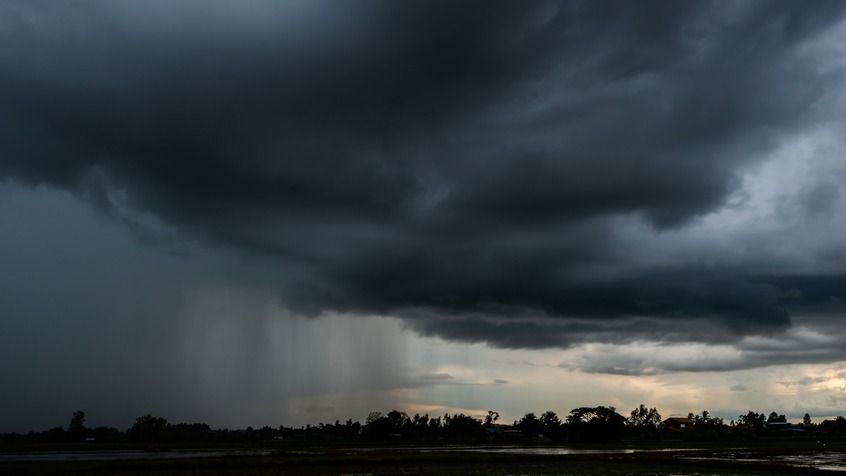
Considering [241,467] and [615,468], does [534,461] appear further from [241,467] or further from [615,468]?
[241,467]

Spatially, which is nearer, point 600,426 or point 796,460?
point 796,460

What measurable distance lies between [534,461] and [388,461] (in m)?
18.1

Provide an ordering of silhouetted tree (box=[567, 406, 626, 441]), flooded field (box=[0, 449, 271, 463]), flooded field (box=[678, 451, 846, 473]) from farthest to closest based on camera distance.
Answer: silhouetted tree (box=[567, 406, 626, 441]) < flooded field (box=[0, 449, 271, 463]) < flooded field (box=[678, 451, 846, 473])

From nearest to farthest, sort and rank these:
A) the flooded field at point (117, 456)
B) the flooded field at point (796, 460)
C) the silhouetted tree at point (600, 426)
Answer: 1. the flooded field at point (796, 460)
2. the flooded field at point (117, 456)
3. the silhouetted tree at point (600, 426)

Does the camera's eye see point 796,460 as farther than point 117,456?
No

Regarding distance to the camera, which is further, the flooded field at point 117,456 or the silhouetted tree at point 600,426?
the silhouetted tree at point 600,426

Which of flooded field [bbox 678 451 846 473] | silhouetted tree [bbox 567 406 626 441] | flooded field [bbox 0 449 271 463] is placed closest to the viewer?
flooded field [bbox 678 451 846 473]

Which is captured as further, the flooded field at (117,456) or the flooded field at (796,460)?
the flooded field at (117,456)

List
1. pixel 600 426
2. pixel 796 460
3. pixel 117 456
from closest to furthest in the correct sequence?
pixel 796 460
pixel 117 456
pixel 600 426

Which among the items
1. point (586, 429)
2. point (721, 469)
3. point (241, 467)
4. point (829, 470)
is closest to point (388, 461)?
point (241, 467)

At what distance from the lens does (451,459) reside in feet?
251

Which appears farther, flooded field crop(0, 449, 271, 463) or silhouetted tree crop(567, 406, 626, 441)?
silhouetted tree crop(567, 406, 626, 441)

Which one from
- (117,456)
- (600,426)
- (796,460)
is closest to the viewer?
(796,460)

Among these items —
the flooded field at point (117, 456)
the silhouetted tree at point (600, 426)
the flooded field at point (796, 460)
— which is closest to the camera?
the flooded field at point (796, 460)
